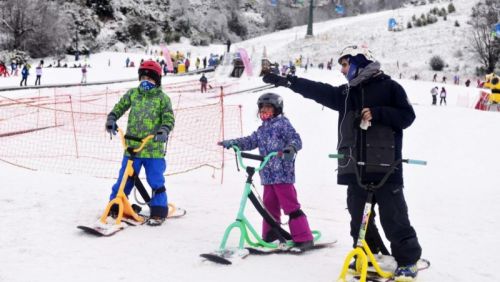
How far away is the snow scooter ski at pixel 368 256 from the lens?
4227mm

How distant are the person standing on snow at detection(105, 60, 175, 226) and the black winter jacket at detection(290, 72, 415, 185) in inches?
89.0

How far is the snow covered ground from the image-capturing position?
475cm

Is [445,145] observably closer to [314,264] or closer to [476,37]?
[314,264]

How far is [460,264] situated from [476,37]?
48.6 meters

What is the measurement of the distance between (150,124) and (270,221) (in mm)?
1801

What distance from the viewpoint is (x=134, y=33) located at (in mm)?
66250

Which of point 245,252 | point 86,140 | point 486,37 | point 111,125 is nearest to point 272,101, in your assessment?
point 245,252

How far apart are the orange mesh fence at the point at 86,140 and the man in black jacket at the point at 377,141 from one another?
5.92 m

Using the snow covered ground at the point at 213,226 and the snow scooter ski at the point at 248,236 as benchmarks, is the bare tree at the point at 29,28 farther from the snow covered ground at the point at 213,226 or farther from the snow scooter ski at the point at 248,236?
the snow scooter ski at the point at 248,236

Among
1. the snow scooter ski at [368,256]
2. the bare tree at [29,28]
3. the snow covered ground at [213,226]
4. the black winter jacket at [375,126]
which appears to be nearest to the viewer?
the snow scooter ski at [368,256]

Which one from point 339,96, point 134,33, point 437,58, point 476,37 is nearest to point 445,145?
point 339,96

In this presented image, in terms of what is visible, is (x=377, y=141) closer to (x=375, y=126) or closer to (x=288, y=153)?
(x=375, y=126)

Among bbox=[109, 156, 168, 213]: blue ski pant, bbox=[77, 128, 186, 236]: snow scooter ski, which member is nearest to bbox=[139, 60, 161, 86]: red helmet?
bbox=[77, 128, 186, 236]: snow scooter ski

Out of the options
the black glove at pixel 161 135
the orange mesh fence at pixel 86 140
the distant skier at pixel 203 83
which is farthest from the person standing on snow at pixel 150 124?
the distant skier at pixel 203 83
